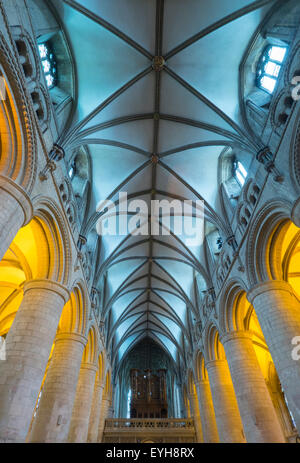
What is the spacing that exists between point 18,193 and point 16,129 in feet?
6.02

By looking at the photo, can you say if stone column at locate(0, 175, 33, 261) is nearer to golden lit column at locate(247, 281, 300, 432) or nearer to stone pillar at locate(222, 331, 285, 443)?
golden lit column at locate(247, 281, 300, 432)

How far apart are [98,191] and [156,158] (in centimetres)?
346

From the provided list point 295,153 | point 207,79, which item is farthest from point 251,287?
point 207,79

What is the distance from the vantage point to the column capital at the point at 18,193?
6.48m

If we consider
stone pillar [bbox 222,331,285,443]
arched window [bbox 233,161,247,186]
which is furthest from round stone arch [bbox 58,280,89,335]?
arched window [bbox 233,161,247,186]

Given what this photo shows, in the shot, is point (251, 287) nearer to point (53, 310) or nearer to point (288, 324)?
point (288, 324)

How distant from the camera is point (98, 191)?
1383 cm

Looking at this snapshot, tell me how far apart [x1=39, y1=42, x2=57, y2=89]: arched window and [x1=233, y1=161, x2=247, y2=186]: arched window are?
28.7 feet

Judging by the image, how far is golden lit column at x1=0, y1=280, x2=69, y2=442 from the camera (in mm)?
6457

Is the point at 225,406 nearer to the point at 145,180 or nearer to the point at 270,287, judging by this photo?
the point at 270,287

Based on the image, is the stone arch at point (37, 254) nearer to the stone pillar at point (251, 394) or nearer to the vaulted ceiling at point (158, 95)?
the vaulted ceiling at point (158, 95)

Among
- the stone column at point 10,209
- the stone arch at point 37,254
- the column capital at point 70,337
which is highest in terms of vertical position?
the stone arch at point 37,254

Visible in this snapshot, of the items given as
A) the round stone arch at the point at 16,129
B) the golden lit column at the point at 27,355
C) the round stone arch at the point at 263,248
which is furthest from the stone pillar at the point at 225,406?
the round stone arch at the point at 16,129

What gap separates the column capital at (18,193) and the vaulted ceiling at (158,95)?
11.7 feet
